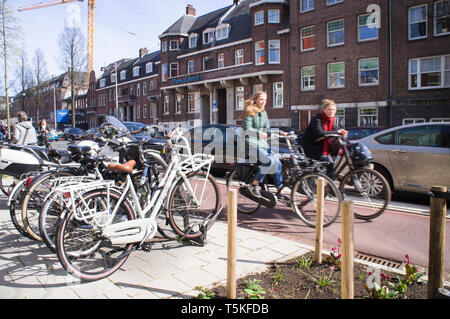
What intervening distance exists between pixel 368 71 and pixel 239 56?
45.8ft

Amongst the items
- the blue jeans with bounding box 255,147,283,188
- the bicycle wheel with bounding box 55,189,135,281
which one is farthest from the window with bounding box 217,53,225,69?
the bicycle wheel with bounding box 55,189,135,281

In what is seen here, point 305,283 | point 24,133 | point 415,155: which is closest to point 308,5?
point 415,155

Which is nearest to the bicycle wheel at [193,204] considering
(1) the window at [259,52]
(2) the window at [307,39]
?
(2) the window at [307,39]

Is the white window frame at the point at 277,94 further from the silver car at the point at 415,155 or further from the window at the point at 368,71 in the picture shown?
the silver car at the point at 415,155

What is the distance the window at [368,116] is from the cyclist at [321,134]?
2060 cm

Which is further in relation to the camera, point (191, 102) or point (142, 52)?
point (142, 52)

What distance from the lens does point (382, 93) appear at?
24.3 metres

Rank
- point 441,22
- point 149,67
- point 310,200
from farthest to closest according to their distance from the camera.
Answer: point 149,67 → point 441,22 → point 310,200

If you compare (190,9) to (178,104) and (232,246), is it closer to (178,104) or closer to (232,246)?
(178,104)

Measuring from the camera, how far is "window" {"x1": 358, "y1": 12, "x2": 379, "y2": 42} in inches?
972

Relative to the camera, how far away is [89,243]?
11.7 feet

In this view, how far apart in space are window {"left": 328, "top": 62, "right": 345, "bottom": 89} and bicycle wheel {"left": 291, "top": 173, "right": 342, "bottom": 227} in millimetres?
23118

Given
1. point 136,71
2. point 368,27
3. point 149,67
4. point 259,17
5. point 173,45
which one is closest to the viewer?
point 368,27
